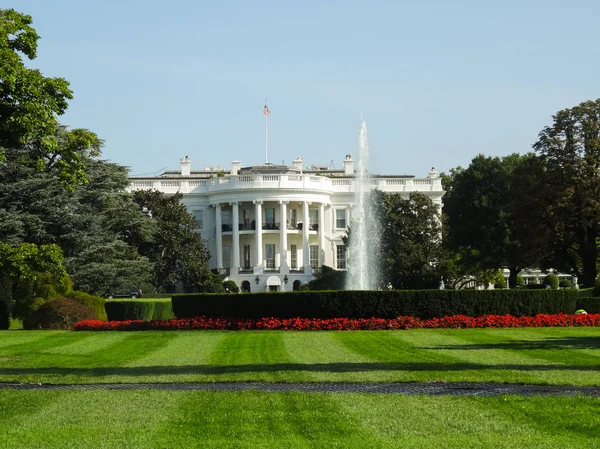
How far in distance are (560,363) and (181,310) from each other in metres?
19.6

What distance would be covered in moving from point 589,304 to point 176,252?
1573 inches

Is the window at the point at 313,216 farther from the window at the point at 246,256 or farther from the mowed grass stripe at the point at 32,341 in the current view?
the mowed grass stripe at the point at 32,341

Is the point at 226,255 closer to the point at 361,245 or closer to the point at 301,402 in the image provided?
the point at 361,245

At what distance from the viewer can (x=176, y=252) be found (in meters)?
71.5

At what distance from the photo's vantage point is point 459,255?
7138 cm

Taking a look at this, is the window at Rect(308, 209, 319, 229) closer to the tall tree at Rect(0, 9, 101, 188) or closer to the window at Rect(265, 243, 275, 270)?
the window at Rect(265, 243, 275, 270)

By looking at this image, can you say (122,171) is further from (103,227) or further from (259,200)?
(259,200)

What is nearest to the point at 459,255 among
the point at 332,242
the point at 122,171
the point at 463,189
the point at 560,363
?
the point at 463,189

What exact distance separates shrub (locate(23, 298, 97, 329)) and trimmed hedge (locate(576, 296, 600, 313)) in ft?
62.7

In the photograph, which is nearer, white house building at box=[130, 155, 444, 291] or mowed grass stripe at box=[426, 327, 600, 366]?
mowed grass stripe at box=[426, 327, 600, 366]

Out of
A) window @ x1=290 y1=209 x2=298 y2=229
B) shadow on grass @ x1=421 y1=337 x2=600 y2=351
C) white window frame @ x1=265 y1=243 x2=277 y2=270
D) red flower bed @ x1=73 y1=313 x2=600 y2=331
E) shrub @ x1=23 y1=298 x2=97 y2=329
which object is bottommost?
shadow on grass @ x1=421 y1=337 x2=600 y2=351

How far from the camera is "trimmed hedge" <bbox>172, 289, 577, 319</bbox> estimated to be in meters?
→ 32.3

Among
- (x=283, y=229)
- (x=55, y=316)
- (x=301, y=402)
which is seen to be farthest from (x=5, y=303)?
(x=283, y=229)

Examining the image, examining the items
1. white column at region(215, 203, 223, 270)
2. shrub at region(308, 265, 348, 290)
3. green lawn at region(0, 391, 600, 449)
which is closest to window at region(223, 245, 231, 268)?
white column at region(215, 203, 223, 270)
